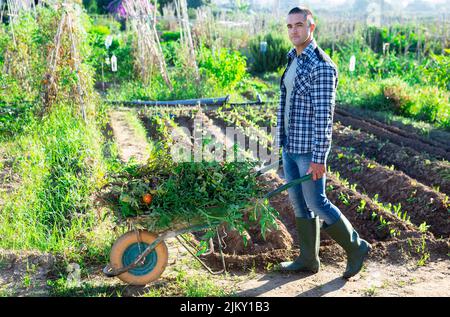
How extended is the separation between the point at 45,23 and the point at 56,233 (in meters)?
3.76

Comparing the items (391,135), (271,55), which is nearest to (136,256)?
(391,135)

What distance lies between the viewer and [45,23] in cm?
754

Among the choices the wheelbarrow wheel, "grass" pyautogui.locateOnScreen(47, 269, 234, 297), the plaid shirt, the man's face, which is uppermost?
the man's face

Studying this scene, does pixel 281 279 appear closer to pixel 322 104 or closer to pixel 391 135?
pixel 322 104

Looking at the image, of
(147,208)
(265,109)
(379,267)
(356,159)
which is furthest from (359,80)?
(147,208)

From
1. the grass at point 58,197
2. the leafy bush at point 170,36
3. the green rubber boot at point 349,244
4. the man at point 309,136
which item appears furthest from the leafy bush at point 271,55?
the green rubber boot at point 349,244

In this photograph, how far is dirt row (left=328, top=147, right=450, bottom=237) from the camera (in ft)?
16.6

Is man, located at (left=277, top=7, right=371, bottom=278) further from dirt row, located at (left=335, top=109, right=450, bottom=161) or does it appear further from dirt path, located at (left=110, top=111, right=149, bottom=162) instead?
dirt row, located at (left=335, top=109, right=450, bottom=161)

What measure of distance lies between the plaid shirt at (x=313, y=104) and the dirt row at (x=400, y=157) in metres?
2.55

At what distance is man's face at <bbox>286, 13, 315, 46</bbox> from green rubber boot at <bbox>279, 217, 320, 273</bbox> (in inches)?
45.3

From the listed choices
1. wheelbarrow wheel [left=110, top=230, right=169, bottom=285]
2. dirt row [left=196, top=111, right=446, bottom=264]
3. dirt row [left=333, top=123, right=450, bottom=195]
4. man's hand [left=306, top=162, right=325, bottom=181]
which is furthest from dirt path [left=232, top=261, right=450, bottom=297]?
dirt row [left=333, top=123, right=450, bottom=195]

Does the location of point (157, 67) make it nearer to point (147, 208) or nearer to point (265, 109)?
point (265, 109)

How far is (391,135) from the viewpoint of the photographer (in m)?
7.73

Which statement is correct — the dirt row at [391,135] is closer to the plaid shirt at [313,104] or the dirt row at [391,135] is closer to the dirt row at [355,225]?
the dirt row at [355,225]
